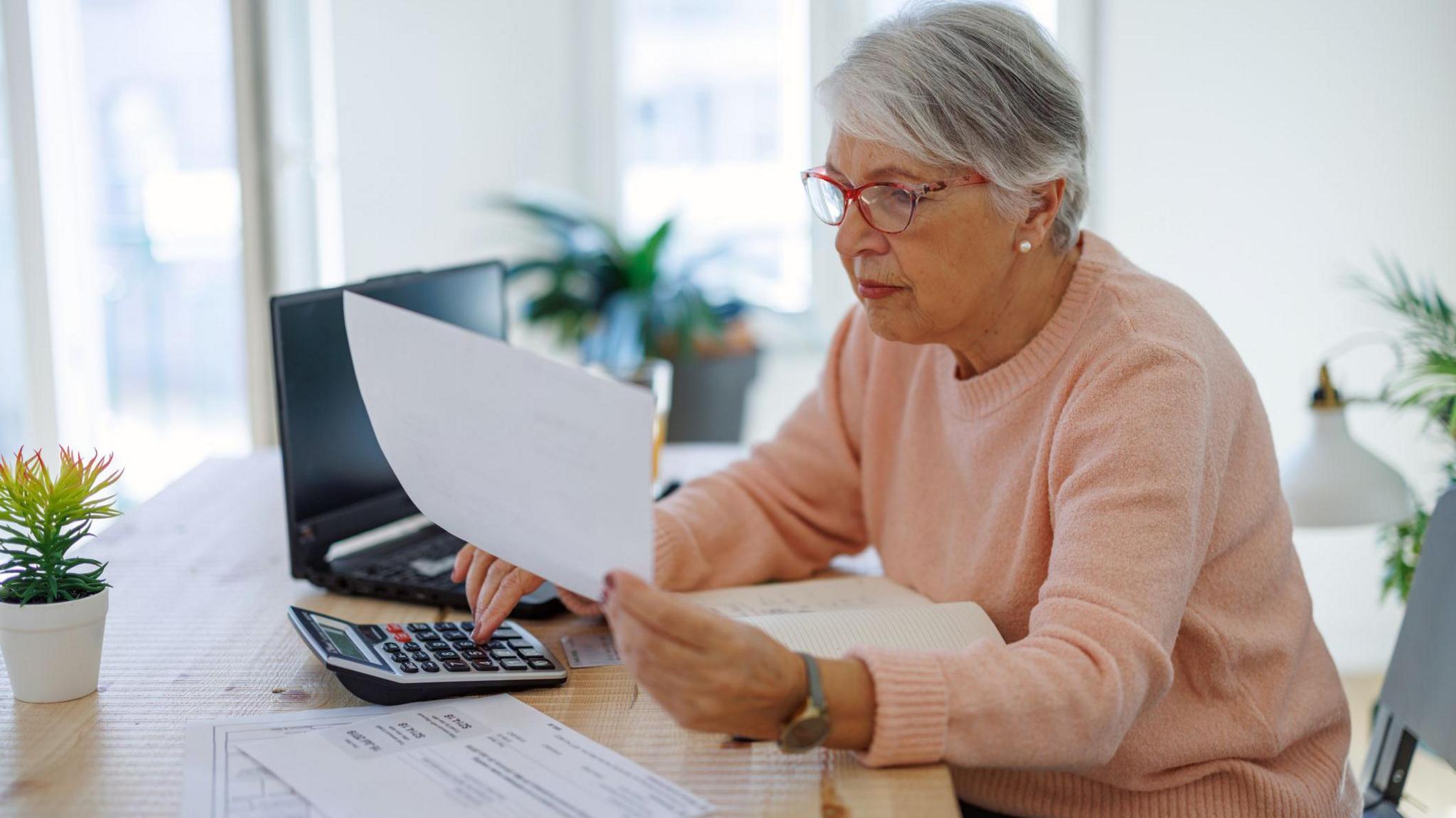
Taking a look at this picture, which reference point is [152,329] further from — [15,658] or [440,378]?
[440,378]

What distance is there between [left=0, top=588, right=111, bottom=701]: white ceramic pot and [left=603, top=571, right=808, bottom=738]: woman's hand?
0.49 m

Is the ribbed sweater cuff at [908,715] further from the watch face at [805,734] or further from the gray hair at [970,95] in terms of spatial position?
the gray hair at [970,95]

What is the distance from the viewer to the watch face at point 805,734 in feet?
2.75

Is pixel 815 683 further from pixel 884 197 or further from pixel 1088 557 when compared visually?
pixel 884 197

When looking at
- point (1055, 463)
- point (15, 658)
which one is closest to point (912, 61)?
point (1055, 463)

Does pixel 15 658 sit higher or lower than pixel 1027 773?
higher

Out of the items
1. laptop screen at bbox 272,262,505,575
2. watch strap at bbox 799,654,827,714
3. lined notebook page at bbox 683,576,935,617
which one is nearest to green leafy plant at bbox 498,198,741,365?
laptop screen at bbox 272,262,505,575

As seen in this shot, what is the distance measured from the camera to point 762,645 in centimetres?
83

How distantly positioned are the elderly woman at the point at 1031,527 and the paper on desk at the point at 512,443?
0.06 m

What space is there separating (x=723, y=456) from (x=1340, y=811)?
1024mm

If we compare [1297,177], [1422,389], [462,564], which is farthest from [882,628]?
[1297,177]

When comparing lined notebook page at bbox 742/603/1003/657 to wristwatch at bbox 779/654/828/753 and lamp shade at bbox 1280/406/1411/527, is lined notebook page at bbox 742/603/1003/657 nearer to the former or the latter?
wristwatch at bbox 779/654/828/753

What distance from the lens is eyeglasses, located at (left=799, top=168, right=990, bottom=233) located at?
3.70 ft

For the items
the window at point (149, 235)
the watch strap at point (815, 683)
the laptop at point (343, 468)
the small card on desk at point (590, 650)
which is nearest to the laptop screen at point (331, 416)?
the laptop at point (343, 468)
